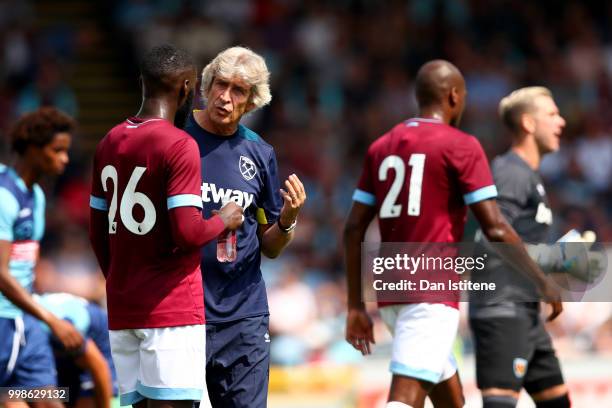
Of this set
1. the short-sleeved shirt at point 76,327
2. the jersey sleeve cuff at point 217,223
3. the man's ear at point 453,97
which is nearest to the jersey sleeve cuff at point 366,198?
the man's ear at point 453,97

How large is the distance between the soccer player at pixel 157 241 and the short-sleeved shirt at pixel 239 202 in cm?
36

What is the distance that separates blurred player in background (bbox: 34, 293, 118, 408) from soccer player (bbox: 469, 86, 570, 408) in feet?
7.68

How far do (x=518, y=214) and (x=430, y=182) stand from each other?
1.05 metres

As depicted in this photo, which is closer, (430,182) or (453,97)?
(430,182)

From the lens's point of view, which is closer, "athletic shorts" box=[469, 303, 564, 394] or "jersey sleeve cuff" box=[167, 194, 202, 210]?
"jersey sleeve cuff" box=[167, 194, 202, 210]

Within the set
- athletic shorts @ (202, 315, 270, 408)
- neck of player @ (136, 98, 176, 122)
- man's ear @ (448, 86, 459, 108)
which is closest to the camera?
neck of player @ (136, 98, 176, 122)

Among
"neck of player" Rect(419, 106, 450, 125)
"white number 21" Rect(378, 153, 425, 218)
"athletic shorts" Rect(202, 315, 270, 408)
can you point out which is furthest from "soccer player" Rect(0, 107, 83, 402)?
"neck of player" Rect(419, 106, 450, 125)

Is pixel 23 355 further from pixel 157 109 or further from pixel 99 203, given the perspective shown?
pixel 157 109

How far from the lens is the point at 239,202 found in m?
5.78

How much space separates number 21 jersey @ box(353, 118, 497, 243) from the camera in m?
6.25

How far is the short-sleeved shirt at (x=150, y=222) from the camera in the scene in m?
5.17

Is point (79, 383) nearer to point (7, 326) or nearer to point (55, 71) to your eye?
point (7, 326)

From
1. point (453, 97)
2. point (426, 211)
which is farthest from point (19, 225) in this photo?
point (453, 97)

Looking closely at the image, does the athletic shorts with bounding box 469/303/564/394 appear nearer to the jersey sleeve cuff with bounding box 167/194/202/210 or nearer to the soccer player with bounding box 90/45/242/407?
the soccer player with bounding box 90/45/242/407
